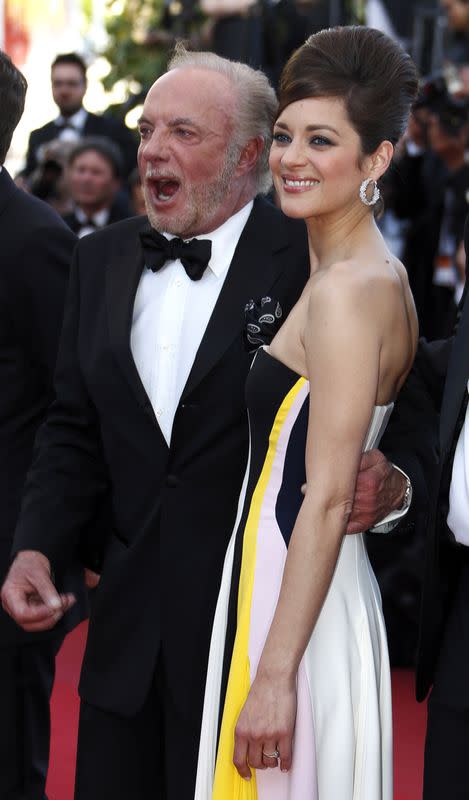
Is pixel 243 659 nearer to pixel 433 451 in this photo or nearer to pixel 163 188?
pixel 433 451

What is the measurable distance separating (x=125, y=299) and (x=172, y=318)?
0.35 feet

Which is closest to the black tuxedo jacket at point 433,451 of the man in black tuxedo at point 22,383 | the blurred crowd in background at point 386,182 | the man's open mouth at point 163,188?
the man's open mouth at point 163,188

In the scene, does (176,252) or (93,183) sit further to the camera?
(93,183)

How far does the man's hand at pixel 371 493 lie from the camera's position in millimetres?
2303

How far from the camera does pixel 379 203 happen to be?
8.05ft

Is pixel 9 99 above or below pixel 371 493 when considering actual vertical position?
above

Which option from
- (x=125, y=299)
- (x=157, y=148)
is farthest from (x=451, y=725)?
(x=157, y=148)

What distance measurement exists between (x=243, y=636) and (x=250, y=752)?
8.6 inches

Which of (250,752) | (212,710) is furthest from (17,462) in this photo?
(250,752)

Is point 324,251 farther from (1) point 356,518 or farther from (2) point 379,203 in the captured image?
(1) point 356,518

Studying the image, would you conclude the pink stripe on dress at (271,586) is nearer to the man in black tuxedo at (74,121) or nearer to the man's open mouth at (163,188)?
the man's open mouth at (163,188)

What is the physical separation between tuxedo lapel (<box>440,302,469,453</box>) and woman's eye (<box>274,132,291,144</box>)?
45 cm

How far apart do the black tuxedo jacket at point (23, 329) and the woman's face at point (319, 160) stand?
0.83 meters

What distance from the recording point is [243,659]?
2314 millimetres
